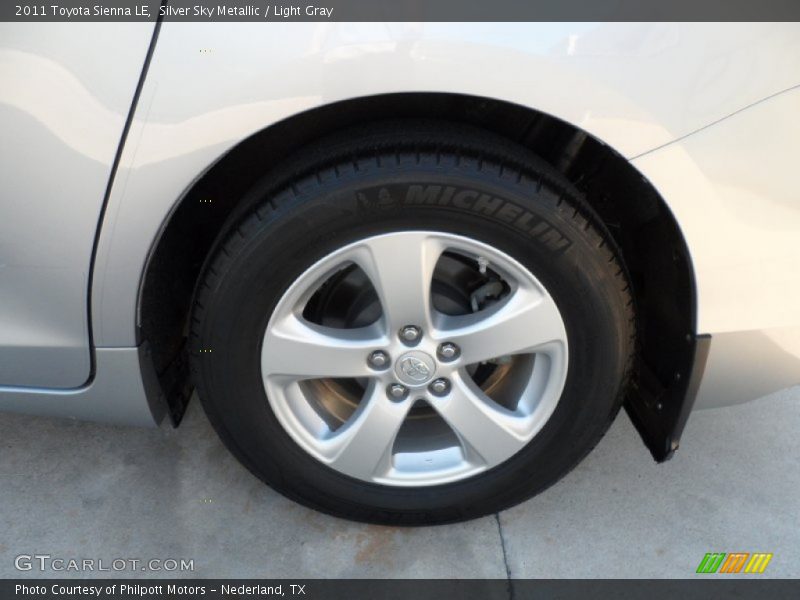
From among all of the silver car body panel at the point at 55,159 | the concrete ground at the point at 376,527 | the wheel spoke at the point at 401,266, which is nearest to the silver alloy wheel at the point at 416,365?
the wheel spoke at the point at 401,266

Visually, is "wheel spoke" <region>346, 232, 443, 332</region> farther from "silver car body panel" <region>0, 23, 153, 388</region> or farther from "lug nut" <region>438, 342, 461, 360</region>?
"silver car body panel" <region>0, 23, 153, 388</region>

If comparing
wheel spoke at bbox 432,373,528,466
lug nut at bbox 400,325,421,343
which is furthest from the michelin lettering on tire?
wheel spoke at bbox 432,373,528,466

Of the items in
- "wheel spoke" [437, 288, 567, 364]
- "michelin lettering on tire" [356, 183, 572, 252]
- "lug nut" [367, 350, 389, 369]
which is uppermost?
"michelin lettering on tire" [356, 183, 572, 252]

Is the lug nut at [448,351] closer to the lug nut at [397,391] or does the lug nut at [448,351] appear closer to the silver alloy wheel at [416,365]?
the silver alloy wheel at [416,365]

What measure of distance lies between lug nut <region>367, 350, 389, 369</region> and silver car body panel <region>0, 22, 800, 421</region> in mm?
527

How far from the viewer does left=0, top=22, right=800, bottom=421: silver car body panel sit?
137 centimetres

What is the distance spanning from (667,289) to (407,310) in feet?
1.93

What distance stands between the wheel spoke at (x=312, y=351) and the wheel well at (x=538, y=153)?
251mm

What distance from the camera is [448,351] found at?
1.69 meters

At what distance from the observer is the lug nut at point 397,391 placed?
5.72ft

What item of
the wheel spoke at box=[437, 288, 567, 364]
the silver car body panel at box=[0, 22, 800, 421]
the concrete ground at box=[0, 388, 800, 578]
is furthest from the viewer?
the concrete ground at box=[0, 388, 800, 578]

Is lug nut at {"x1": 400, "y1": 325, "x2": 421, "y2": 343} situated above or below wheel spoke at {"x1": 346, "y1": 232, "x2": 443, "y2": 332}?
below

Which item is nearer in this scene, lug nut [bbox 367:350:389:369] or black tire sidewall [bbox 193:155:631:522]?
black tire sidewall [bbox 193:155:631:522]
